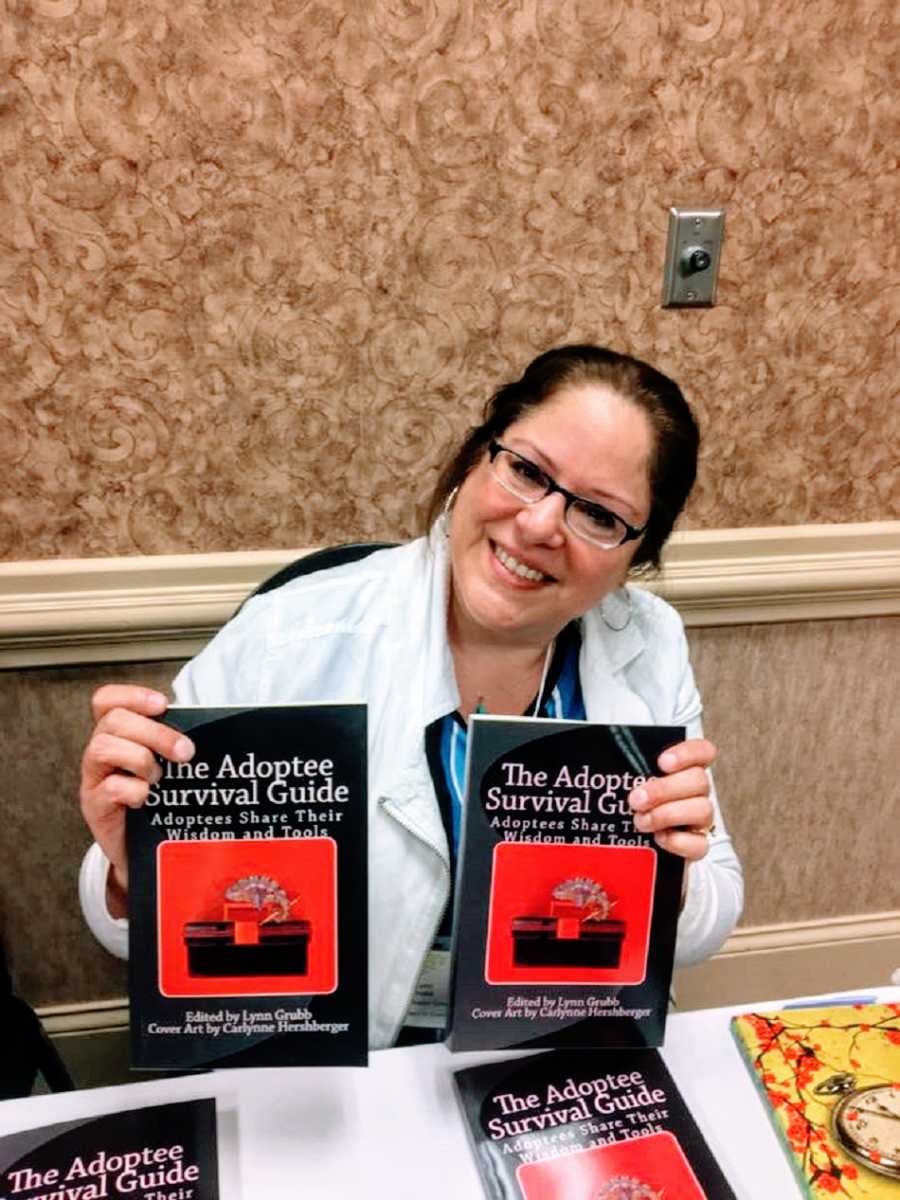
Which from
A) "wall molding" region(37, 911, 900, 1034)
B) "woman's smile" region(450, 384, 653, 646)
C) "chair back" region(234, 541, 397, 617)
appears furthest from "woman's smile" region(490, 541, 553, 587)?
"wall molding" region(37, 911, 900, 1034)

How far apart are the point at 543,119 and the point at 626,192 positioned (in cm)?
16

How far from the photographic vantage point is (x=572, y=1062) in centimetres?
86

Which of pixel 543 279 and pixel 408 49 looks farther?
pixel 543 279

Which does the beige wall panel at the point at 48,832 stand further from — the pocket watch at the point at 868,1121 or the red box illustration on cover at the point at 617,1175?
the pocket watch at the point at 868,1121

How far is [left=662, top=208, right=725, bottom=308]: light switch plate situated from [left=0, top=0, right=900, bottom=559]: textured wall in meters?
0.02

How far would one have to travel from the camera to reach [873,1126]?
Answer: 805 millimetres

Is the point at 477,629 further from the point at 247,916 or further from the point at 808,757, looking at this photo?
the point at 808,757

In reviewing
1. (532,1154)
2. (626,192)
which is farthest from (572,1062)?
(626,192)

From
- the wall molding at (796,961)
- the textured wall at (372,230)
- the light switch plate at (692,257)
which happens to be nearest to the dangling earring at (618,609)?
the textured wall at (372,230)

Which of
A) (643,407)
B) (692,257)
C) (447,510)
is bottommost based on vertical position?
(447,510)

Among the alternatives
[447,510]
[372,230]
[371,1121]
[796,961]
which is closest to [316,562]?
[447,510]

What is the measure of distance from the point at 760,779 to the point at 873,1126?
1.05 metres

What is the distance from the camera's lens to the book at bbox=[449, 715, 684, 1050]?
77cm

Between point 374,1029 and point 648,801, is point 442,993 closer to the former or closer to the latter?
point 374,1029
